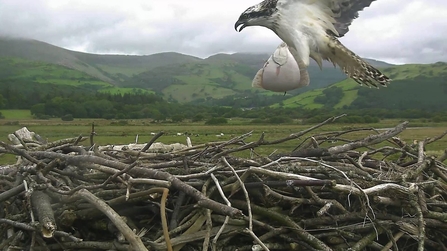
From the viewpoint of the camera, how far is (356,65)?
5.27m

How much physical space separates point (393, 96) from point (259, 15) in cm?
6970

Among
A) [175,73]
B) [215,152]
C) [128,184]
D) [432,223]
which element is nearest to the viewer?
[128,184]

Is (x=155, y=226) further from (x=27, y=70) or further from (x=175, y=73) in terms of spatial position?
(x=175, y=73)

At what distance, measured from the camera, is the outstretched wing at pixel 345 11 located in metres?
5.07

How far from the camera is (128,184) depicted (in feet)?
9.74

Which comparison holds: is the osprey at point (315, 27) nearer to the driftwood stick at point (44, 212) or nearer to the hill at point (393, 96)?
the driftwood stick at point (44, 212)

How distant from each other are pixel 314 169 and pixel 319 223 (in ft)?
1.45

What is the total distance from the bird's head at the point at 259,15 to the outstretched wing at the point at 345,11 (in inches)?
30.4

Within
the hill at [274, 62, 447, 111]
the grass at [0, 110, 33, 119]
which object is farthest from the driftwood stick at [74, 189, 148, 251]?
the hill at [274, 62, 447, 111]

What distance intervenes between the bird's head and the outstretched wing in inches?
30.4

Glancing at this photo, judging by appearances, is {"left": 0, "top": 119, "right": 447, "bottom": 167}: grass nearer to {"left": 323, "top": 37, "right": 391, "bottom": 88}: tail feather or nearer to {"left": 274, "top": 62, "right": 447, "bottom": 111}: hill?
{"left": 323, "top": 37, "right": 391, "bottom": 88}: tail feather

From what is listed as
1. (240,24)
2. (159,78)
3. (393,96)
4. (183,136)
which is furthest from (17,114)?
(159,78)

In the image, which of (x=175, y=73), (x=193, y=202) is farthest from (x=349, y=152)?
(x=175, y=73)

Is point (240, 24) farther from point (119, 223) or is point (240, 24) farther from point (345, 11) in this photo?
point (119, 223)
